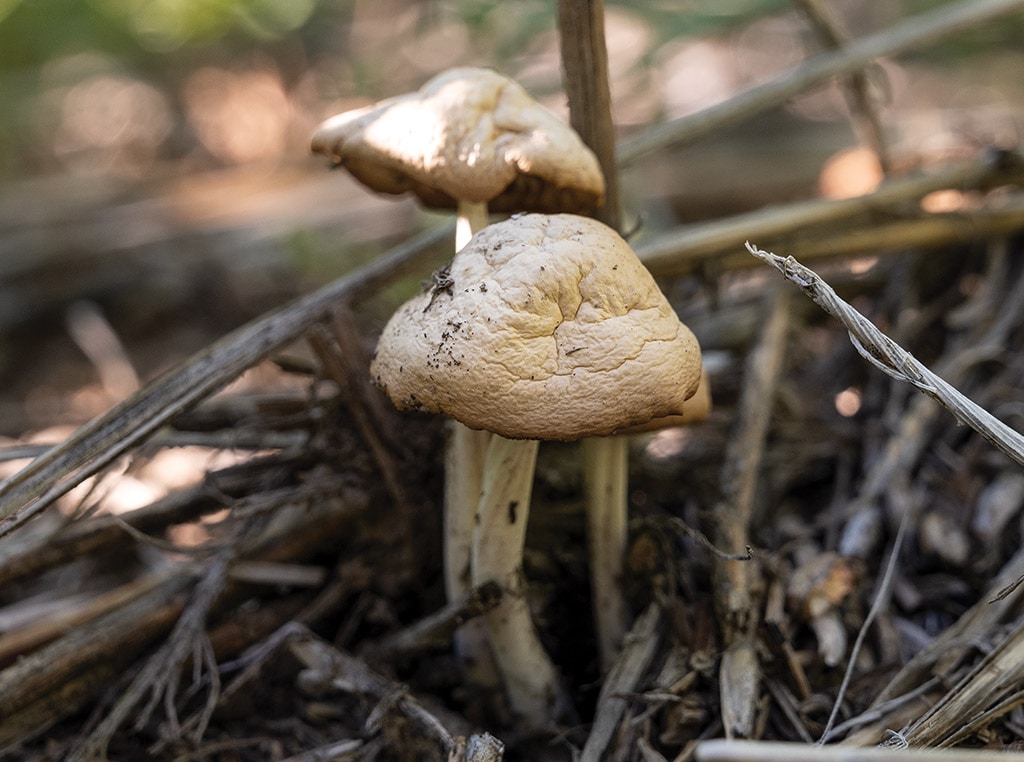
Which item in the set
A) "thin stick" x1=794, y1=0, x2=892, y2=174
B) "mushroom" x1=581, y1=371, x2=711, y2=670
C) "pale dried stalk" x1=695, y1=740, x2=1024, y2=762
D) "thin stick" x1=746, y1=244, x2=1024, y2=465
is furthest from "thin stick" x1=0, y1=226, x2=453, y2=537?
"thin stick" x1=794, y1=0, x2=892, y2=174

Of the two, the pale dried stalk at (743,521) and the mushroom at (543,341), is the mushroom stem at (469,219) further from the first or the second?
the pale dried stalk at (743,521)

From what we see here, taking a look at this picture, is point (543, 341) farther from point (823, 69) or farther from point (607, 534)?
point (823, 69)

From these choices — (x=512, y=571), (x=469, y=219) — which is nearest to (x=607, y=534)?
(x=512, y=571)

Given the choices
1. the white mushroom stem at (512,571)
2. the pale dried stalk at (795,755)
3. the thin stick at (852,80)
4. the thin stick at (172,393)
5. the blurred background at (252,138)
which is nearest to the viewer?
the pale dried stalk at (795,755)

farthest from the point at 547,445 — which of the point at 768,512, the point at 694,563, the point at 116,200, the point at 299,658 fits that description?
the point at 116,200

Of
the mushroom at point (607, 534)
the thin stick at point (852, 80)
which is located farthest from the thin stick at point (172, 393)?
the thin stick at point (852, 80)

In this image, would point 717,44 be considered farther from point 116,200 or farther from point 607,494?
point 607,494

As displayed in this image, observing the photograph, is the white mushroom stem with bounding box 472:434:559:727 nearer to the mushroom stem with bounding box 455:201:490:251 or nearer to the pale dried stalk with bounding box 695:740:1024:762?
the mushroom stem with bounding box 455:201:490:251
